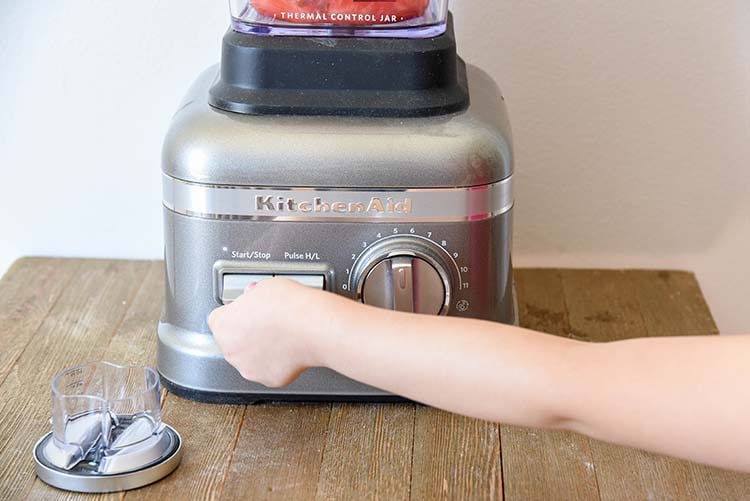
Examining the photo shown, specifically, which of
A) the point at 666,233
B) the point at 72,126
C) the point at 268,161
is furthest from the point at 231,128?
the point at 666,233

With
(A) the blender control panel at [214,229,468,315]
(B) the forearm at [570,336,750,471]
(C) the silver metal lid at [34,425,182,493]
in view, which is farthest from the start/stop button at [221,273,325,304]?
(B) the forearm at [570,336,750,471]

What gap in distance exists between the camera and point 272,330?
60 cm

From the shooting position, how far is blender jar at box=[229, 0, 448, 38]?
0.74 metres

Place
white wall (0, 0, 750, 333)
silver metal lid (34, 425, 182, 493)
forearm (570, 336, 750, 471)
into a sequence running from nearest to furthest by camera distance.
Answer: forearm (570, 336, 750, 471) < silver metal lid (34, 425, 182, 493) < white wall (0, 0, 750, 333)

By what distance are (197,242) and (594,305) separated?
0.39 m

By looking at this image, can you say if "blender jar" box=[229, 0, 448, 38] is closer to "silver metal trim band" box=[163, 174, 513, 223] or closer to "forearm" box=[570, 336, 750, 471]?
"silver metal trim band" box=[163, 174, 513, 223]

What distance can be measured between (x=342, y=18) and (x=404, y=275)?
19 cm

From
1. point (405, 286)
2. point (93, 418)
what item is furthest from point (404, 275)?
point (93, 418)

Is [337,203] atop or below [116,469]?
atop

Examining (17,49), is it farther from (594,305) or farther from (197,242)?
(594,305)

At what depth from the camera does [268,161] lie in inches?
27.5

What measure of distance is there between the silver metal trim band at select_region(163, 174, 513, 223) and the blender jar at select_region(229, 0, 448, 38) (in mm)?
125

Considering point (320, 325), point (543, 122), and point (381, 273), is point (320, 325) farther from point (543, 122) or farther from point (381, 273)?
point (543, 122)

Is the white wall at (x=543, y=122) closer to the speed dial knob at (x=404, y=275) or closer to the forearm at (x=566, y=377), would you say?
the speed dial knob at (x=404, y=275)
